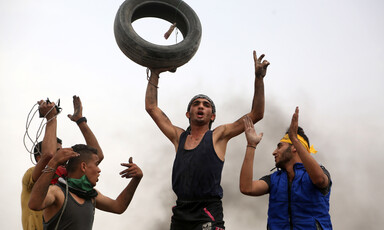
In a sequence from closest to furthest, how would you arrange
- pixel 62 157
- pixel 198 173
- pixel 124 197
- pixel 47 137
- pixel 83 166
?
pixel 62 157
pixel 47 137
pixel 83 166
pixel 198 173
pixel 124 197

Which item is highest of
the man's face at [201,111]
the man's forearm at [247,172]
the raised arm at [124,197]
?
the man's face at [201,111]

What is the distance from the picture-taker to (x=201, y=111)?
19.0ft

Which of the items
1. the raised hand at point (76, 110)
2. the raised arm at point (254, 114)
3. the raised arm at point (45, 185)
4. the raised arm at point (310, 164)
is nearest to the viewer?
the raised arm at point (45, 185)

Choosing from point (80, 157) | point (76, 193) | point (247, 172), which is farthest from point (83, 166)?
point (247, 172)

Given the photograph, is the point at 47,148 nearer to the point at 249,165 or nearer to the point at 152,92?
the point at 152,92

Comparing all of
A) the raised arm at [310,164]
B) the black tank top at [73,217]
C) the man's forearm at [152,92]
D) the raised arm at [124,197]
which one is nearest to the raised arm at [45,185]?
the black tank top at [73,217]

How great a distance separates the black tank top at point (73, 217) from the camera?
4.53m

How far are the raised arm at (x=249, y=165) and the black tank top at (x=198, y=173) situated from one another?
0.95 ft

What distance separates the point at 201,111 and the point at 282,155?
1222mm

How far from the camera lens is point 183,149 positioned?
5.53 metres

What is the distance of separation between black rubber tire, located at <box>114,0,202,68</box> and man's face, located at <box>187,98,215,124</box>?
2.11ft

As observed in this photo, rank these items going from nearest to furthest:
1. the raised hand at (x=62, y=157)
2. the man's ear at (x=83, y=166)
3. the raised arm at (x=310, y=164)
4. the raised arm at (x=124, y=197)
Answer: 1. the raised hand at (x=62, y=157)
2. the man's ear at (x=83, y=166)
3. the raised arm at (x=310, y=164)
4. the raised arm at (x=124, y=197)

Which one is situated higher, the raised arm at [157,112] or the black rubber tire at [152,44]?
the black rubber tire at [152,44]

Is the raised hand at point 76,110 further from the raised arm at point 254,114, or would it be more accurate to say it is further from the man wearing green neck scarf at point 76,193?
the raised arm at point 254,114
